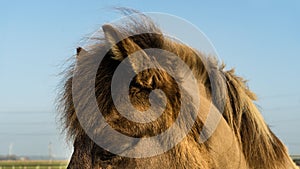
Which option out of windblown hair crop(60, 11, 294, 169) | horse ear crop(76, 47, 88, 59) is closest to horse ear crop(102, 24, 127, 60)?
windblown hair crop(60, 11, 294, 169)

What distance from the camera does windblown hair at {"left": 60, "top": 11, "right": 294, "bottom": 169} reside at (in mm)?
2932

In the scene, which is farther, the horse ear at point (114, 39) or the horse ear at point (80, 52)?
the horse ear at point (80, 52)

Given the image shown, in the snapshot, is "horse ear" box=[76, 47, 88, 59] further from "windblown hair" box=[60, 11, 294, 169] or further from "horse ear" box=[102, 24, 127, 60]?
"horse ear" box=[102, 24, 127, 60]

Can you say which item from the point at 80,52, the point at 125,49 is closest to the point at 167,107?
the point at 125,49

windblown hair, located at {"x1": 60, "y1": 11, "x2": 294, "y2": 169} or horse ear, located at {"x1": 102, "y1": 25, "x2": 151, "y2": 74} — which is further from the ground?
horse ear, located at {"x1": 102, "y1": 25, "x2": 151, "y2": 74}

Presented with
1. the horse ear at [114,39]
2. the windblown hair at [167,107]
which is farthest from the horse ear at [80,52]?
the horse ear at [114,39]

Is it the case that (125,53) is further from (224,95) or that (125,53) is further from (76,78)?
(224,95)

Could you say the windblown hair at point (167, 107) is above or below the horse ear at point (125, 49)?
below

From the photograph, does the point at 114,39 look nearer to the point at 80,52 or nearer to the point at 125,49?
the point at 125,49

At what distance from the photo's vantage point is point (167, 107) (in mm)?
3004

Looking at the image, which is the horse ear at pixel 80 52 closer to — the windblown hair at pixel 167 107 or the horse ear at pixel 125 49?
the windblown hair at pixel 167 107

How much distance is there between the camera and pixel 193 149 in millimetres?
2982

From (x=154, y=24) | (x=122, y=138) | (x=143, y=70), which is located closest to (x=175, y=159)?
(x=122, y=138)

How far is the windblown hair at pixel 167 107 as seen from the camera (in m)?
2.93
